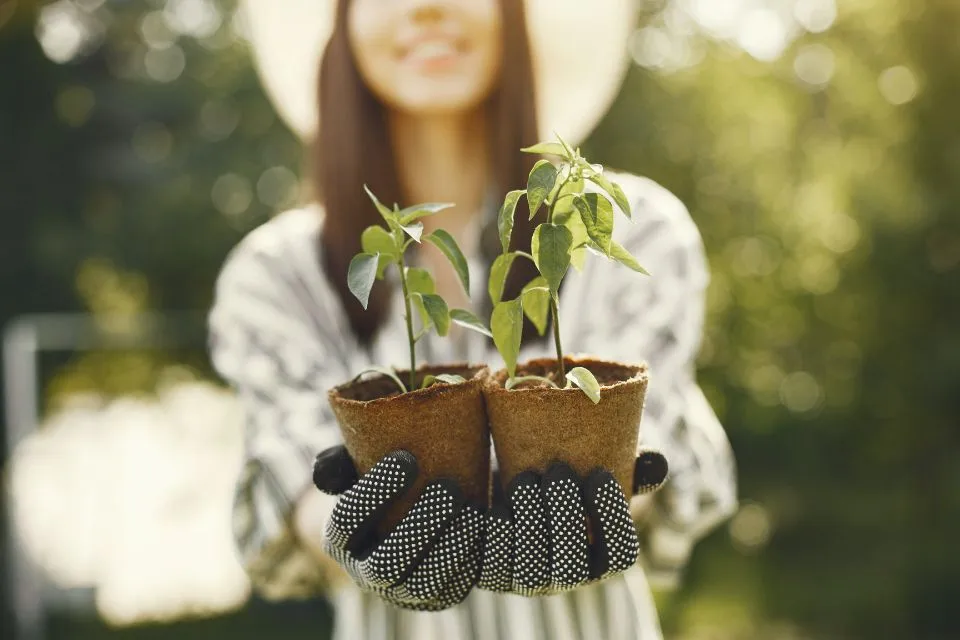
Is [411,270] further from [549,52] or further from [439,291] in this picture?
[549,52]

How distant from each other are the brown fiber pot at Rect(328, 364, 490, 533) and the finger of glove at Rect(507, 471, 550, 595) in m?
0.05

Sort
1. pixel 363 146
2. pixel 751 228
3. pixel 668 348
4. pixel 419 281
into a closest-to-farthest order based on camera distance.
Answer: pixel 419 281 < pixel 668 348 < pixel 363 146 < pixel 751 228

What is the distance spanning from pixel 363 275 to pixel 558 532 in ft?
0.85

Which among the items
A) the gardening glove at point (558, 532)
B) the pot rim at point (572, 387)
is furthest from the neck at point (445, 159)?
the gardening glove at point (558, 532)

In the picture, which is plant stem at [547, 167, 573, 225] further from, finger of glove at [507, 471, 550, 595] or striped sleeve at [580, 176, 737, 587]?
striped sleeve at [580, 176, 737, 587]

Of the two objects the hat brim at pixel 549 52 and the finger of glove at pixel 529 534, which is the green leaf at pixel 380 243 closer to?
the finger of glove at pixel 529 534

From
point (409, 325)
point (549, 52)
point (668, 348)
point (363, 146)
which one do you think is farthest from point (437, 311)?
point (549, 52)

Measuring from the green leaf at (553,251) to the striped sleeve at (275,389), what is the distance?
472 millimetres

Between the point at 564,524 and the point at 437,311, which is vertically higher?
the point at 437,311

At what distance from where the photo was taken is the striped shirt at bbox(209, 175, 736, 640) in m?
1.11

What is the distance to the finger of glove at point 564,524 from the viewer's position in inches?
30.6

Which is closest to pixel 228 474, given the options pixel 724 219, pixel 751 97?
pixel 724 219

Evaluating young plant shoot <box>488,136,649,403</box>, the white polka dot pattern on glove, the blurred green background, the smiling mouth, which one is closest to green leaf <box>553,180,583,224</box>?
young plant shoot <box>488,136,649,403</box>

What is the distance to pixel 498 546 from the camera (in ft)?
2.63
